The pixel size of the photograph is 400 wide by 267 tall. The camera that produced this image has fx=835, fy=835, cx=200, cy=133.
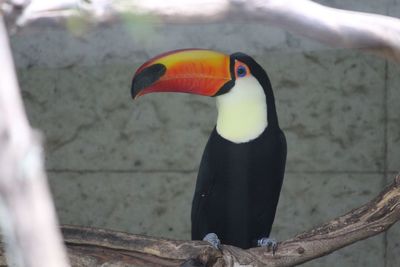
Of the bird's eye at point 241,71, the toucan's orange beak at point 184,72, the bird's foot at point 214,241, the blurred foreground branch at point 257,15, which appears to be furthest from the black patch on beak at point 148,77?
the blurred foreground branch at point 257,15

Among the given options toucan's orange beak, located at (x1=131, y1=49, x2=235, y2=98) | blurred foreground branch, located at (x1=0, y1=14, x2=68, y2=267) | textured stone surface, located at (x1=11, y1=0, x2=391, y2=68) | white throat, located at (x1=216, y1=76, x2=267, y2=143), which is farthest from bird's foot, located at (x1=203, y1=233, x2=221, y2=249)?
blurred foreground branch, located at (x1=0, y1=14, x2=68, y2=267)

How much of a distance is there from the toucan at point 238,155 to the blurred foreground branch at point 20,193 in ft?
7.01

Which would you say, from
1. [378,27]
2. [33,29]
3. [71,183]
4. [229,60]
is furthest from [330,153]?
[33,29]

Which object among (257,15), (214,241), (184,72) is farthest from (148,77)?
Result: (257,15)

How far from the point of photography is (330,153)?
12.0 ft

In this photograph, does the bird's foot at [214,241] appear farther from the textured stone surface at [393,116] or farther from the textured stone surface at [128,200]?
the textured stone surface at [393,116]

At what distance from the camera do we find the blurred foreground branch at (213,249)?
7.78ft

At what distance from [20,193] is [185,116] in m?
2.94

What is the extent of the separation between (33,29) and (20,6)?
0.46 ft

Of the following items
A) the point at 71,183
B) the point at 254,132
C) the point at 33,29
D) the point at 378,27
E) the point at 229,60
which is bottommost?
the point at 71,183

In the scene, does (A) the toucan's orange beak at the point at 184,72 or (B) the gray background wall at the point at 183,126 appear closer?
(A) the toucan's orange beak at the point at 184,72

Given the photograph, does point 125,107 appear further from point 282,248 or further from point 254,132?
point 282,248

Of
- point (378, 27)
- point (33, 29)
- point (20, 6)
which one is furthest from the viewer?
point (378, 27)

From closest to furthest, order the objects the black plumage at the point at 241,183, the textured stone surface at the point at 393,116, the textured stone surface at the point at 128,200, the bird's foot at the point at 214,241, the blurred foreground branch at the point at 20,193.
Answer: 1. the blurred foreground branch at the point at 20,193
2. the bird's foot at the point at 214,241
3. the black plumage at the point at 241,183
4. the textured stone surface at the point at 393,116
5. the textured stone surface at the point at 128,200
